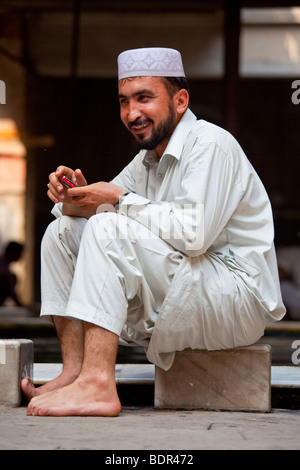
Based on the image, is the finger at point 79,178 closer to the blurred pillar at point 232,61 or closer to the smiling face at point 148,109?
the smiling face at point 148,109

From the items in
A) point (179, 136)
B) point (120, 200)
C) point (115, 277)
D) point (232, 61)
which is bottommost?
point (115, 277)

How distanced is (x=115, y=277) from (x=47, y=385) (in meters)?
0.58

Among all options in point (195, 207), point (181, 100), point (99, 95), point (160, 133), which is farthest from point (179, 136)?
point (99, 95)

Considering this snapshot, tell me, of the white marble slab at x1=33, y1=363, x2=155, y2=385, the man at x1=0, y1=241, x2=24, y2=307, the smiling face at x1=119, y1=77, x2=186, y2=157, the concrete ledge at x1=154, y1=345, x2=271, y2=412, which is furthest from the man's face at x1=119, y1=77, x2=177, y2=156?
the man at x1=0, y1=241, x2=24, y2=307

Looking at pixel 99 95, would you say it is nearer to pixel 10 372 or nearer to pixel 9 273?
pixel 9 273

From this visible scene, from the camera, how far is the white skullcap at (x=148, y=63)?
3.38 m

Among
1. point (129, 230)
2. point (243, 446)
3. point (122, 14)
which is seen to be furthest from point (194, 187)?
point (122, 14)

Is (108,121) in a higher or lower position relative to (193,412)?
higher

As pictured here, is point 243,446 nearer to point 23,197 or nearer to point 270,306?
point 270,306

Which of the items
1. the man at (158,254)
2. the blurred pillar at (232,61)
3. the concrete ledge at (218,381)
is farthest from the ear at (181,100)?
the blurred pillar at (232,61)

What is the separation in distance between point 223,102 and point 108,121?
213cm

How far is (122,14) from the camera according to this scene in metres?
10.7

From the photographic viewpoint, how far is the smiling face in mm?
3367

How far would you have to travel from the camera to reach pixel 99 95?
11.5m
